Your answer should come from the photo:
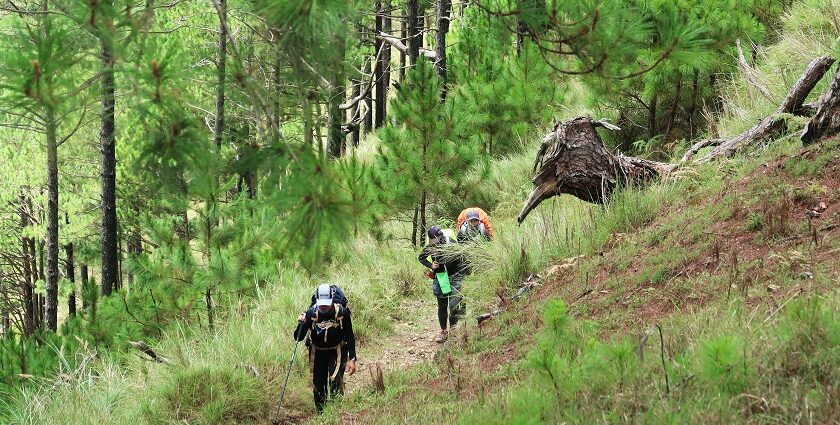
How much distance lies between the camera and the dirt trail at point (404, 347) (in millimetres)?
8250

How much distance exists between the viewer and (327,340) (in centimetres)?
692

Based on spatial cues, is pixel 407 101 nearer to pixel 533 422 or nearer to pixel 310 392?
pixel 310 392

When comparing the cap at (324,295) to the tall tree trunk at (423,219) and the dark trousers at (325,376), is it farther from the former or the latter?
the tall tree trunk at (423,219)

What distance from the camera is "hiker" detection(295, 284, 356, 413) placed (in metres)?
6.84

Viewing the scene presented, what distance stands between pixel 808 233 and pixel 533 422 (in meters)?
3.26

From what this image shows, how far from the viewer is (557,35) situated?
3998mm

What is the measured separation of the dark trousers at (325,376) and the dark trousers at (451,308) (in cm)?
175

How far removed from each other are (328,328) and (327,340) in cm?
13

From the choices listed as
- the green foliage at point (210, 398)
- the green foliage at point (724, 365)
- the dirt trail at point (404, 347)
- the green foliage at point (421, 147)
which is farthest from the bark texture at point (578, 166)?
the green foliage at point (724, 365)

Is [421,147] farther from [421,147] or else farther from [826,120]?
[826,120]

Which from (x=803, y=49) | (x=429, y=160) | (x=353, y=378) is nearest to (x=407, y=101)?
(x=429, y=160)

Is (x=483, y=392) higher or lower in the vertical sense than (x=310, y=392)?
higher

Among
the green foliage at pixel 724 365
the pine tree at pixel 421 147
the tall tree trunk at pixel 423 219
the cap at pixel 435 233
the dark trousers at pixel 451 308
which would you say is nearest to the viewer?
the green foliage at pixel 724 365

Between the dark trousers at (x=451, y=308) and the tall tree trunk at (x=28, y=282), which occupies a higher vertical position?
the dark trousers at (x=451, y=308)
